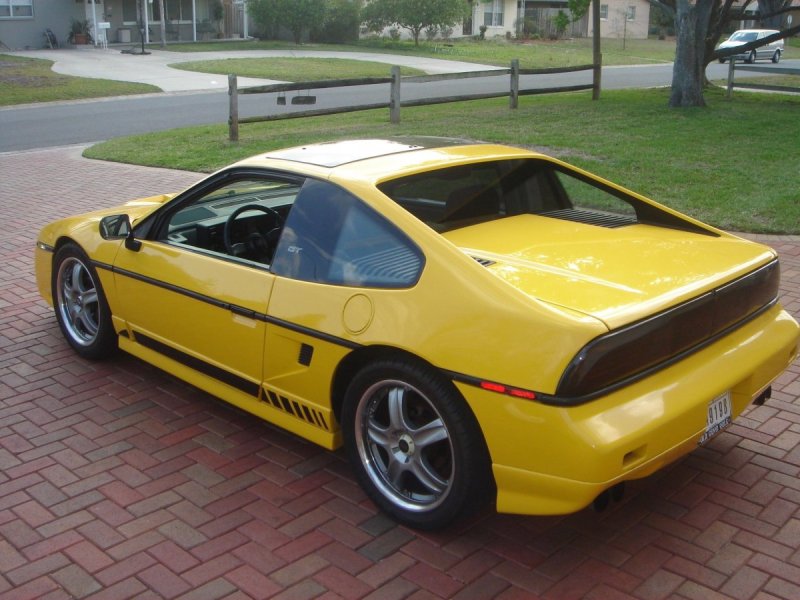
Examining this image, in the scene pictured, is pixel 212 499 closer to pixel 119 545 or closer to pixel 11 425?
pixel 119 545

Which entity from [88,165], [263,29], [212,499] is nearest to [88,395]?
[212,499]

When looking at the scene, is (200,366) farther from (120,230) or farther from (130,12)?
(130,12)

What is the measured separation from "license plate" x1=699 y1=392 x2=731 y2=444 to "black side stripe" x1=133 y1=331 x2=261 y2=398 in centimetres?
199

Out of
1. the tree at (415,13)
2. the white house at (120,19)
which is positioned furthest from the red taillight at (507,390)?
the tree at (415,13)

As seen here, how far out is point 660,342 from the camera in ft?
11.5

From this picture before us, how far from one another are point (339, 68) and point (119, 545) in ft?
95.9

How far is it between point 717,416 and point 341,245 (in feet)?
5.55

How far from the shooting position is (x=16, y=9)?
3772cm

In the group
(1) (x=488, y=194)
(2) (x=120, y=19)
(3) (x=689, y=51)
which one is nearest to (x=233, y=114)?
(3) (x=689, y=51)

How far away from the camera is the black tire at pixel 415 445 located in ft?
11.5

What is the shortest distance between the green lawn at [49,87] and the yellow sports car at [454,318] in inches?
781

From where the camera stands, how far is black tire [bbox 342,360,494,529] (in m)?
3.50

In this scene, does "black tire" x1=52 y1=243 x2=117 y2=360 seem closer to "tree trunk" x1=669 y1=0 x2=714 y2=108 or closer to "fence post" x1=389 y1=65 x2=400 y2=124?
"fence post" x1=389 y1=65 x2=400 y2=124

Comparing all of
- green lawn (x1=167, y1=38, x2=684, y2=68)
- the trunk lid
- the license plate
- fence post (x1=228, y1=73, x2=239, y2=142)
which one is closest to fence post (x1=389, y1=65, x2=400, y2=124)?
fence post (x1=228, y1=73, x2=239, y2=142)
